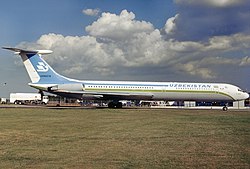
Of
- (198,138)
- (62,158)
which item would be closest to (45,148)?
(62,158)

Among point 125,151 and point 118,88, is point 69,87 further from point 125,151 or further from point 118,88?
point 125,151

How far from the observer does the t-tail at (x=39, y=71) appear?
168 feet

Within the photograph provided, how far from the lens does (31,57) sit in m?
51.2

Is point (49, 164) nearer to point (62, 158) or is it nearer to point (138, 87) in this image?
point (62, 158)

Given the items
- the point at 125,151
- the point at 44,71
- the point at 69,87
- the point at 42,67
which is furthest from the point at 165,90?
the point at 125,151

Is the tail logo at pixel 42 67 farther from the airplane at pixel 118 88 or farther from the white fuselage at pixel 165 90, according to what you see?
the white fuselage at pixel 165 90

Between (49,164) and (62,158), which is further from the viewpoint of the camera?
(62,158)

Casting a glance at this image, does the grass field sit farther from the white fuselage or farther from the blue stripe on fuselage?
the blue stripe on fuselage

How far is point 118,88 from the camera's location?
52094mm

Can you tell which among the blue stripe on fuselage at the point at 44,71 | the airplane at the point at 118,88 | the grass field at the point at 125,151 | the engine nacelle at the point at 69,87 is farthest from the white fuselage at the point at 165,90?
the grass field at the point at 125,151

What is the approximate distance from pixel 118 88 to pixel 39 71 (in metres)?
11.5

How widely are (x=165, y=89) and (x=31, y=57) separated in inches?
770

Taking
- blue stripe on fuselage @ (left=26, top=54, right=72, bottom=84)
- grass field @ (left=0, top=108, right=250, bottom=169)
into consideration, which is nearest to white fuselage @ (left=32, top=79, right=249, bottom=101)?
blue stripe on fuselage @ (left=26, top=54, right=72, bottom=84)

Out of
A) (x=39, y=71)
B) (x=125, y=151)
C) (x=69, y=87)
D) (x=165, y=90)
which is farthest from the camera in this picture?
(x=165, y=90)
